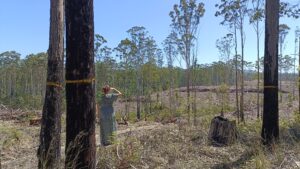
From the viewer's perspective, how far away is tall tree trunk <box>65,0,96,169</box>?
412 centimetres

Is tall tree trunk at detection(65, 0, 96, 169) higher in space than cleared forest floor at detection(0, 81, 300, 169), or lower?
higher

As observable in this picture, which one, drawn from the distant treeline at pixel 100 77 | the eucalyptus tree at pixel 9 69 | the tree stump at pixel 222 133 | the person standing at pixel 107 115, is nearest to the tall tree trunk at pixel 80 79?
the person standing at pixel 107 115

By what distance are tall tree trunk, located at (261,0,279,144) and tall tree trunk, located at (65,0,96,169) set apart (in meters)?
4.97

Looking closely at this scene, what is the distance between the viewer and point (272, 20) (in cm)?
816

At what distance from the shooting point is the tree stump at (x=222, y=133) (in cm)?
900

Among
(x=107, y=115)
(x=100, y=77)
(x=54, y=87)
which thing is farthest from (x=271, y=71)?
(x=100, y=77)

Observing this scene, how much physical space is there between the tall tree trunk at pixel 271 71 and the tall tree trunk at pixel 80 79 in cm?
497

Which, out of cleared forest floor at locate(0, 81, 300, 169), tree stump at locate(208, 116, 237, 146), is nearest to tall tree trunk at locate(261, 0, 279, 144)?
cleared forest floor at locate(0, 81, 300, 169)

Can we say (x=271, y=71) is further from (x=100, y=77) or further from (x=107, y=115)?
(x=100, y=77)

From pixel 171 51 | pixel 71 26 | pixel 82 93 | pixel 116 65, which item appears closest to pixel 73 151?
pixel 82 93

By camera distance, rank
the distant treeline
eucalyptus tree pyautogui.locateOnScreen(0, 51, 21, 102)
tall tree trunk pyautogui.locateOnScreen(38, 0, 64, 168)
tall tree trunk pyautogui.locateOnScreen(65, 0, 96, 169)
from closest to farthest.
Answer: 1. tall tree trunk pyautogui.locateOnScreen(65, 0, 96, 169)
2. tall tree trunk pyautogui.locateOnScreen(38, 0, 64, 168)
3. the distant treeline
4. eucalyptus tree pyautogui.locateOnScreen(0, 51, 21, 102)

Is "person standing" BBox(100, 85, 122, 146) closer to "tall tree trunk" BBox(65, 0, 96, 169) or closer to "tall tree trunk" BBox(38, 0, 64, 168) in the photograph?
"tall tree trunk" BBox(38, 0, 64, 168)

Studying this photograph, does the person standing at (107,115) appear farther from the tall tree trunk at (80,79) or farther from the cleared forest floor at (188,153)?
the tall tree trunk at (80,79)

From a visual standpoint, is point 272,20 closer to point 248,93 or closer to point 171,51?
point 171,51
